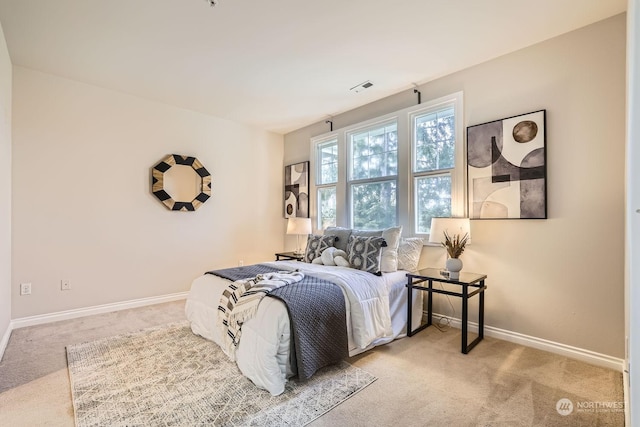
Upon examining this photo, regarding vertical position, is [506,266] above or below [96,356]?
above

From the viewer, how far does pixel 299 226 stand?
4.67m

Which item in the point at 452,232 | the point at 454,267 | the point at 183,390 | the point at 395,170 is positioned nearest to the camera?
the point at 183,390

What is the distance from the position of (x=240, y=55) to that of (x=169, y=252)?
268cm

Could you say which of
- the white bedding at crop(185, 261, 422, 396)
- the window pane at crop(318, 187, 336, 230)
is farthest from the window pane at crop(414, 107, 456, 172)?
the window pane at crop(318, 187, 336, 230)

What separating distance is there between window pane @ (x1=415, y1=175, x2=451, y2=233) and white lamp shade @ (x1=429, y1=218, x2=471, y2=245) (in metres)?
0.38

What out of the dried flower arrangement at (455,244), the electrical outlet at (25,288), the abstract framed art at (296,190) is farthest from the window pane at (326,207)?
the electrical outlet at (25,288)

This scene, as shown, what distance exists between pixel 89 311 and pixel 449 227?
3.97 meters

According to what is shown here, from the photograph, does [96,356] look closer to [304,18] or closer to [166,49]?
[166,49]

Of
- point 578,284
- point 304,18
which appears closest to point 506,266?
point 578,284

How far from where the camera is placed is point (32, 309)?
327 centimetres

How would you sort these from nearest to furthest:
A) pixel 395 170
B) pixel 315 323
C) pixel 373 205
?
1. pixel 315 323
2. pixel 395 170
3. pixel 373 205

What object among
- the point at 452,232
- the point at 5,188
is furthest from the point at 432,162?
the point at 5,188

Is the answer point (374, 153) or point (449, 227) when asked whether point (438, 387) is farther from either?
point (374, 153)

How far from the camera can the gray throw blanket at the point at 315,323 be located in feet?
6.82
